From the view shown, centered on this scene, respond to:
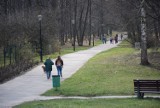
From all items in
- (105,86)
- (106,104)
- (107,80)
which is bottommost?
(106,104)

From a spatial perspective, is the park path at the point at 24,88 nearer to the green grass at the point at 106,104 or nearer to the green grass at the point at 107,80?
the green grass at the point at 107,80

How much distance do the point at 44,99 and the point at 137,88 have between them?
14.0ft

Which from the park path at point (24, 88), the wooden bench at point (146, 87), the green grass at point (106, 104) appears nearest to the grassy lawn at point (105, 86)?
the green grass at point (106, 104)

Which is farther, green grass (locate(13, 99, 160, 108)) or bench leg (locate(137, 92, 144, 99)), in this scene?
bench leg (locate(137, 92, 144, 99))

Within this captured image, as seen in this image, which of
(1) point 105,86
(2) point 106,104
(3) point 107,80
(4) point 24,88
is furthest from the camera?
(3) point 107,80

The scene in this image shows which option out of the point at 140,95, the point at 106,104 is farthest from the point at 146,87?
the point at 106,104

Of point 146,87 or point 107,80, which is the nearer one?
point 146,87

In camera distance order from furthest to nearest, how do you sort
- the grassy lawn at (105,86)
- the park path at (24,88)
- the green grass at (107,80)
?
the green grass at (107,80) < the park path at (24,88) < the grassy lawn at (105,86)

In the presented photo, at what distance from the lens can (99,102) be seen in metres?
16.2

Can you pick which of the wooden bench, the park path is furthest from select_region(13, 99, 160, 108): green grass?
→ the park path

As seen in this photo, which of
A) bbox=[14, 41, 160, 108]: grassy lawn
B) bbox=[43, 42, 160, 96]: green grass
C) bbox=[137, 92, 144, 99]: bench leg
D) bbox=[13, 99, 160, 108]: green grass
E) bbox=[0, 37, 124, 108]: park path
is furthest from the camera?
bbox=[43, 42, 160, 96]: green grass

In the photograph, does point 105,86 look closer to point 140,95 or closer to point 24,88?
point 140,95

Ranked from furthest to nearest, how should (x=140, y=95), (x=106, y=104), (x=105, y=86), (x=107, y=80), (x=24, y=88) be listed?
(x=107, y=80) → (x=24, y=88) → (x=105, y=86) → (x=140, y=95) → (x=106, y=104)

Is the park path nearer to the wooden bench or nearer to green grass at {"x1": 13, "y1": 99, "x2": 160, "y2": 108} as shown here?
green grass at {"x1": 13, "y1": 99, "x2": 160, "y2": 108}
